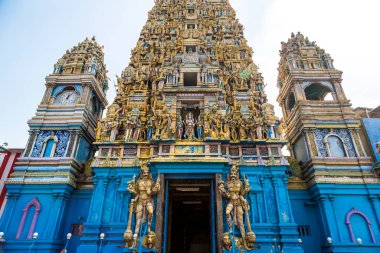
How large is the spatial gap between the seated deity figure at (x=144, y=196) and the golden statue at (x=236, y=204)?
3.58m

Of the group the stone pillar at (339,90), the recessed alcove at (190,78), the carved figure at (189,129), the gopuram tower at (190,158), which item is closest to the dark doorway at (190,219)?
the gopuram tower at (190,158)

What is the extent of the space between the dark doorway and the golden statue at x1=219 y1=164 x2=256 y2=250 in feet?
8.43

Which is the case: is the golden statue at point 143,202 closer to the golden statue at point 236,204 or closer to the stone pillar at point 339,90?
the golden statue at point 236,204

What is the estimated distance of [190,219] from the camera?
1933 centimetres

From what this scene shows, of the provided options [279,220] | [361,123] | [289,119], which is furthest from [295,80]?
A: [279,220]

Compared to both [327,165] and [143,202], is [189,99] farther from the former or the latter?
[327,165]

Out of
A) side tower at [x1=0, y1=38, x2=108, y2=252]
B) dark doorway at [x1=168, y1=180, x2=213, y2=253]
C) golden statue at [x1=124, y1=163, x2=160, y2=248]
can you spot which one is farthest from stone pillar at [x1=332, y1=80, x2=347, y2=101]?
side tower at [x1=0, y1=38, x2=108, y2=252]

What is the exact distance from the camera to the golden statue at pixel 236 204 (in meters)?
11.5

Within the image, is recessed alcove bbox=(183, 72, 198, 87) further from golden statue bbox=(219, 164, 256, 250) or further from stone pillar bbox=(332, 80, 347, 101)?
stone pillar bbox=(332, 80, 347, 101)

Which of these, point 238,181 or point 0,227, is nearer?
point 238,181

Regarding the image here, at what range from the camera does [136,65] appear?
19.3 metres

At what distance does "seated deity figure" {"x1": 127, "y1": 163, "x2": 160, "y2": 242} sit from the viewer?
11.8 metres

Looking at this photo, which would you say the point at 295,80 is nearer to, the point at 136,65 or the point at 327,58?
the point at 327,58

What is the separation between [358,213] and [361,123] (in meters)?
6.70
